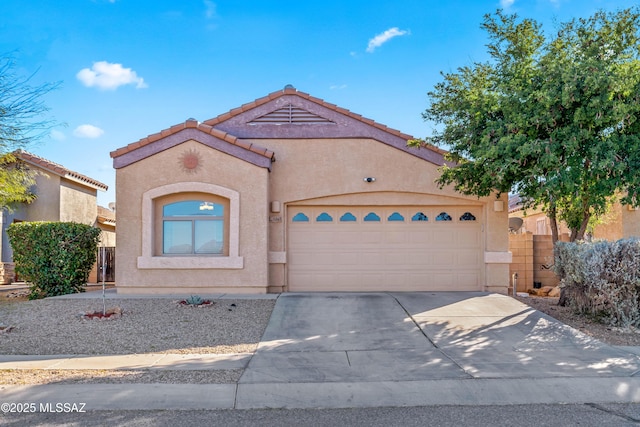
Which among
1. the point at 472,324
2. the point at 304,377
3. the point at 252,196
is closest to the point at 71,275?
the point at 252,196

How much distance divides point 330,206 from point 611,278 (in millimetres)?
6436

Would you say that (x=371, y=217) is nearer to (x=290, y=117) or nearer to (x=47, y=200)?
(x=290, y=117)

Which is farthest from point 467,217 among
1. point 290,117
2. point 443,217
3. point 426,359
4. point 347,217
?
point 426,359

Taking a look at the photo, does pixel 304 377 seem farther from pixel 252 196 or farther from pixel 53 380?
pixel 252 196

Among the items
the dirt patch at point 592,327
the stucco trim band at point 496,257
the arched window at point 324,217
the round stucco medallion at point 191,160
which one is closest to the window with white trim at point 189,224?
the round stucco medallion at point 191,160

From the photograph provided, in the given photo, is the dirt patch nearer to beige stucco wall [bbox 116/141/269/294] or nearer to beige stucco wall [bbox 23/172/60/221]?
beige stucco wall [bbox 116/141/269/294]

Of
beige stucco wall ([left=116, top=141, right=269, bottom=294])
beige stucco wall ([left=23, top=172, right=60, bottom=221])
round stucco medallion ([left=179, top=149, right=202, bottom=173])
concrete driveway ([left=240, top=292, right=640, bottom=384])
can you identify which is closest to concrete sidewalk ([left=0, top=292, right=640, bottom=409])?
concrete driveway ([left=240, top=292, right=640, bottom=384])

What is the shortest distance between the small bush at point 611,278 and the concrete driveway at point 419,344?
38.6 inches

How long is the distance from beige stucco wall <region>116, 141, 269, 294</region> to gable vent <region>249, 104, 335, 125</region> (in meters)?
1.64

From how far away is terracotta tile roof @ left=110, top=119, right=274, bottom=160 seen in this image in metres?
11.8

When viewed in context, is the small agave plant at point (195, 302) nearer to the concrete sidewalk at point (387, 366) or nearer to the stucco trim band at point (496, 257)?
the concrete sidewalk at point (387, 366)

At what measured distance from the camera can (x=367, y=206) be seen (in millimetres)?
12625

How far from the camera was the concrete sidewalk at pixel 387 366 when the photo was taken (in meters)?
5.55

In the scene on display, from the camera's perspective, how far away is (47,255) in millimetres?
11984
